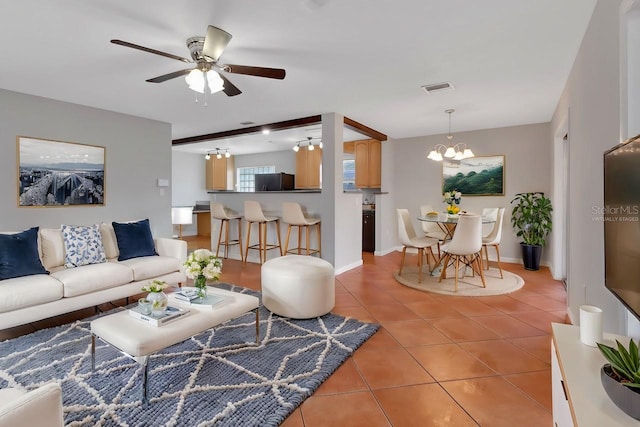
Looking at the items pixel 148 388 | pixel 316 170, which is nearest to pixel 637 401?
pixel 148 388

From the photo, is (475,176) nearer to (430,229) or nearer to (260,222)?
(430,229)

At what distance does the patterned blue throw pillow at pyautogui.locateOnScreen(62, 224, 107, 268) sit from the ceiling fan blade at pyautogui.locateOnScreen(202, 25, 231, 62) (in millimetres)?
2373

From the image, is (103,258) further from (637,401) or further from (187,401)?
(637,401)

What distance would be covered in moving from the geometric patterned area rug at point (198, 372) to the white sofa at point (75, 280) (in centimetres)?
21

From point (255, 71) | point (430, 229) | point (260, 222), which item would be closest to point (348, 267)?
point (260, 222)

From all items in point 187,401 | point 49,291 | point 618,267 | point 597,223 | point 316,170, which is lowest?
point 187,401

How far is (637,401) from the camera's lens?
0.89 m

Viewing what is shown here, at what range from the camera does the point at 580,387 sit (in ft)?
3.50

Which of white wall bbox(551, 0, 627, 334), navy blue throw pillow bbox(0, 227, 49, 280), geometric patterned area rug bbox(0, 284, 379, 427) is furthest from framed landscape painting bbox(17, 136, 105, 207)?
white wall bbox(551, 0, 627, 334)

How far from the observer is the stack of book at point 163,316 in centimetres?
205

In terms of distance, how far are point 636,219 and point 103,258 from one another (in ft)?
13.6

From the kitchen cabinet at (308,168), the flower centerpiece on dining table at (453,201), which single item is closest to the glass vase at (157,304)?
the flower centerpiece on dining table at (453,201)

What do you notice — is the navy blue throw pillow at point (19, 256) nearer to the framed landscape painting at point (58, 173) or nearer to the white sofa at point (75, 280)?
the white sofa at point (75, 280)

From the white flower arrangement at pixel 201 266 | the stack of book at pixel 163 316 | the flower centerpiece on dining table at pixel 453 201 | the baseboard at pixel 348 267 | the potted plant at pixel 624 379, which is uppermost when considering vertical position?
the flower centerpiece on dining table at pixel 453 201
